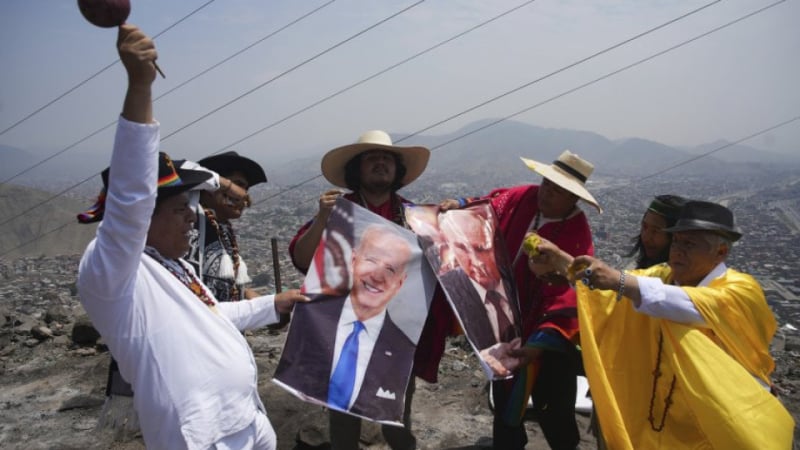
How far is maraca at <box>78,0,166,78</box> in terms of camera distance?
160 centimetres

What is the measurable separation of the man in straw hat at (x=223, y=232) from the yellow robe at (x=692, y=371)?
7.24 ft

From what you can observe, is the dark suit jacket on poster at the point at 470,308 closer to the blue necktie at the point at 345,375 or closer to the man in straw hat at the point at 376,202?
the man in straw hat at the point at 376,202

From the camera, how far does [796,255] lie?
835 inches

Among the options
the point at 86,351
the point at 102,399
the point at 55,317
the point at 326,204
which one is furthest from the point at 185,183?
the point at 55,317

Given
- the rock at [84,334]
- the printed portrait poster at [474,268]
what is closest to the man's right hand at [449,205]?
the printed portrait poster at [474,268]

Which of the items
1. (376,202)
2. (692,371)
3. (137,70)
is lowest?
(692,371)

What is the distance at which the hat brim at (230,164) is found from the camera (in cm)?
361

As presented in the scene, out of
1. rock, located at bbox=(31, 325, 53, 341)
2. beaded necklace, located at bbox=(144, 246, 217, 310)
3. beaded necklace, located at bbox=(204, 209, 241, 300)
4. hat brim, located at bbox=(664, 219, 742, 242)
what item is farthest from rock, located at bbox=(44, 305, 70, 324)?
hat brim, located at bbox=(664, 219, 742, 242)

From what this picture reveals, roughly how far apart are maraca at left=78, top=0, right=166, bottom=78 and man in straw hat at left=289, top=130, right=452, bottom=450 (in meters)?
1.90

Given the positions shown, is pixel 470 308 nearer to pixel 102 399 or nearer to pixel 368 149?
pixel 368 149

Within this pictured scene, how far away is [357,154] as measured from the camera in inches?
153

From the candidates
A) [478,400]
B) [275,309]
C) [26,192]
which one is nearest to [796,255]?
[478,400]

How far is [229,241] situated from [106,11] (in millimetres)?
2151

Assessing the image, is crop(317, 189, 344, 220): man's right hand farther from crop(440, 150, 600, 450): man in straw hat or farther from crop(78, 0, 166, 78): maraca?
crop(78, 0, 166, 78): maraca
